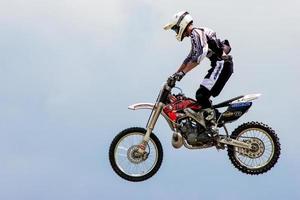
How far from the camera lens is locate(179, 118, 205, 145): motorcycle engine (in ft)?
98.2

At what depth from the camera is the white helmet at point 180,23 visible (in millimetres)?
29859

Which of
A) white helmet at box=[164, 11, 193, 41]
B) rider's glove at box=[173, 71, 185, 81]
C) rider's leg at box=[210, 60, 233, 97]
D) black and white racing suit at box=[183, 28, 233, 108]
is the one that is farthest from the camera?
rider's leg at box=[210, 60, 233, 97]

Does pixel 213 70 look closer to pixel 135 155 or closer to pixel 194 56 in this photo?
pixel 194 56

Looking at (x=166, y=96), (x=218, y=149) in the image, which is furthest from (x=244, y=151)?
(x=166, y=96)

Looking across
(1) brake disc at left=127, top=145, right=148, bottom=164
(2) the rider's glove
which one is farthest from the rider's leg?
(1) brake disc at left=127, top=145, right=148, bottom=164

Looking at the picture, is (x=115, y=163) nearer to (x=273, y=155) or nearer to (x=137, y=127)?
(x=137, y=127)

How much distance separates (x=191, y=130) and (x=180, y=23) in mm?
3011

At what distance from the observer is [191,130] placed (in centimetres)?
3003

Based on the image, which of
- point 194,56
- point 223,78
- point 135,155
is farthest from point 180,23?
point 135,155

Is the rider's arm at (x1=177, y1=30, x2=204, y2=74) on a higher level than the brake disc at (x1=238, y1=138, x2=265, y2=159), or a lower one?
higher

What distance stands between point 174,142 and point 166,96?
1307mm

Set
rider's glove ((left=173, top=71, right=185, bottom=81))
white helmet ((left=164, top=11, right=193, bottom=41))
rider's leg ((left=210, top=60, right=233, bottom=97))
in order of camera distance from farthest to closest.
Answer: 1. rider's leg ((left=210, top=60, right=233, bottom=97))
2. white helmet ((left=164, top=11, right=193, bottom=41))
3. rider's glove ((left=173, top=71, right=185, bottom=81))

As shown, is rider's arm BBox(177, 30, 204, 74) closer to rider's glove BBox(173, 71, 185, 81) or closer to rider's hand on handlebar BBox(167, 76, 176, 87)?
rider's glove BBox(173, 71, 185, 81)

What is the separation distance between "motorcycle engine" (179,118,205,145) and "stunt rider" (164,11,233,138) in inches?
16.6
